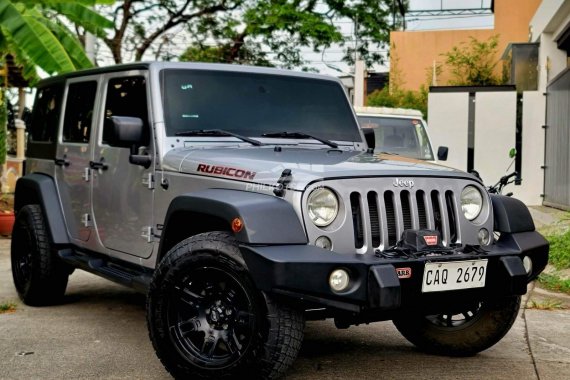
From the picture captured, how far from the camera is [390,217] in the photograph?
4105mm

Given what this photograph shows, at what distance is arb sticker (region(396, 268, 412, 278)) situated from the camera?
380 cm

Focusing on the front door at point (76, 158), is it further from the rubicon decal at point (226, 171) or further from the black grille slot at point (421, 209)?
the black grille slot at point (421, 209)

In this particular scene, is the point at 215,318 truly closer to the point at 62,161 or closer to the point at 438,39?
the point at 62,161

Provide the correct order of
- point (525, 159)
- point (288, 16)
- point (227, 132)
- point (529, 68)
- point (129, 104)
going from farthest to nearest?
point (288, 16), point (529, 68), point (525, 159), point (129, 104), point (227, 132)

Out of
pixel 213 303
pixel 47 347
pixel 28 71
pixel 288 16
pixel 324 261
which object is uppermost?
pixel 288 16

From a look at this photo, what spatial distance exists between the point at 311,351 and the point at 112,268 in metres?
1.47

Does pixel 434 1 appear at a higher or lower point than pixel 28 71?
higher

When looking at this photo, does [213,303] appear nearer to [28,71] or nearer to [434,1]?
[28,71]

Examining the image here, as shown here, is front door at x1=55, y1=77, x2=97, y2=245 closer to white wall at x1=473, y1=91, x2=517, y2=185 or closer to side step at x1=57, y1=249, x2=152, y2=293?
side step at x1=57, y1=249, x2=152, y2=293

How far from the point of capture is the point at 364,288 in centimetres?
368

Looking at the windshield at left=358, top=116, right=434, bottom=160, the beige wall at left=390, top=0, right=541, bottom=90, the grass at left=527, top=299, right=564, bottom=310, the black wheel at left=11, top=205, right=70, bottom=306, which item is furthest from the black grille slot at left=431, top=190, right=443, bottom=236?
the beige wall at left=390, top=0, right=541, bottom=90

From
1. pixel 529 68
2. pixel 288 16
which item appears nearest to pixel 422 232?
pixel 529 68

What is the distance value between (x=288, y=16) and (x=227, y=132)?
2456cm

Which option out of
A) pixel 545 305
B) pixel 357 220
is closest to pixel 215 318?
A: pixel 357 220
